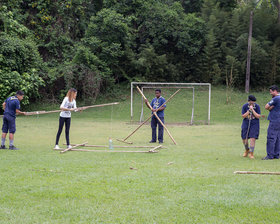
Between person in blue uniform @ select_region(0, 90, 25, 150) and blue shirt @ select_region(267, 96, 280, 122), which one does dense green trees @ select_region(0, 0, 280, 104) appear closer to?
person in blue uniform @ select_region(0, 90, 25, 150)

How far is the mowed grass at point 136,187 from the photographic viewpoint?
465cm

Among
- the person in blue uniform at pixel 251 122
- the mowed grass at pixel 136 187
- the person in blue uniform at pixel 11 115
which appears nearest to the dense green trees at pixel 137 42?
the person in blue uniform at pixel 11 115

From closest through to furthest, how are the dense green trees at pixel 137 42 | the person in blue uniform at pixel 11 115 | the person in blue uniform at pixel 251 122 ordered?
the person in blue uniform at pixel 251 122, the person in blue uniform at pixel 11 115, the dense green trees at pixel 137 42

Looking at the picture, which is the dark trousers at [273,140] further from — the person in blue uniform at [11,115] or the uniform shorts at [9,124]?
the uniform shorts at [9,124]

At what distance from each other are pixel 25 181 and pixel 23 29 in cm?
2236

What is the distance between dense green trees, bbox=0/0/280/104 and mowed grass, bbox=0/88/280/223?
18142mm

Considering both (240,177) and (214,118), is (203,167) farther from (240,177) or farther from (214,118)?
(214,118)

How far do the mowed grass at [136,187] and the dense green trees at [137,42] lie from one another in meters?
18.1

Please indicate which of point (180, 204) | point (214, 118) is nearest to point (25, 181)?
point (180, 204)

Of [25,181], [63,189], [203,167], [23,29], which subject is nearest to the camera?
[63,189]

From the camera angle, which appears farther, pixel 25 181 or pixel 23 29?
pixel 23 29

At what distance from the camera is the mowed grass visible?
465 cm

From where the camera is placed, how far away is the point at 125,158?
8.85m

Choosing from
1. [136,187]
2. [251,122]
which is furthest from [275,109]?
[136,187]
